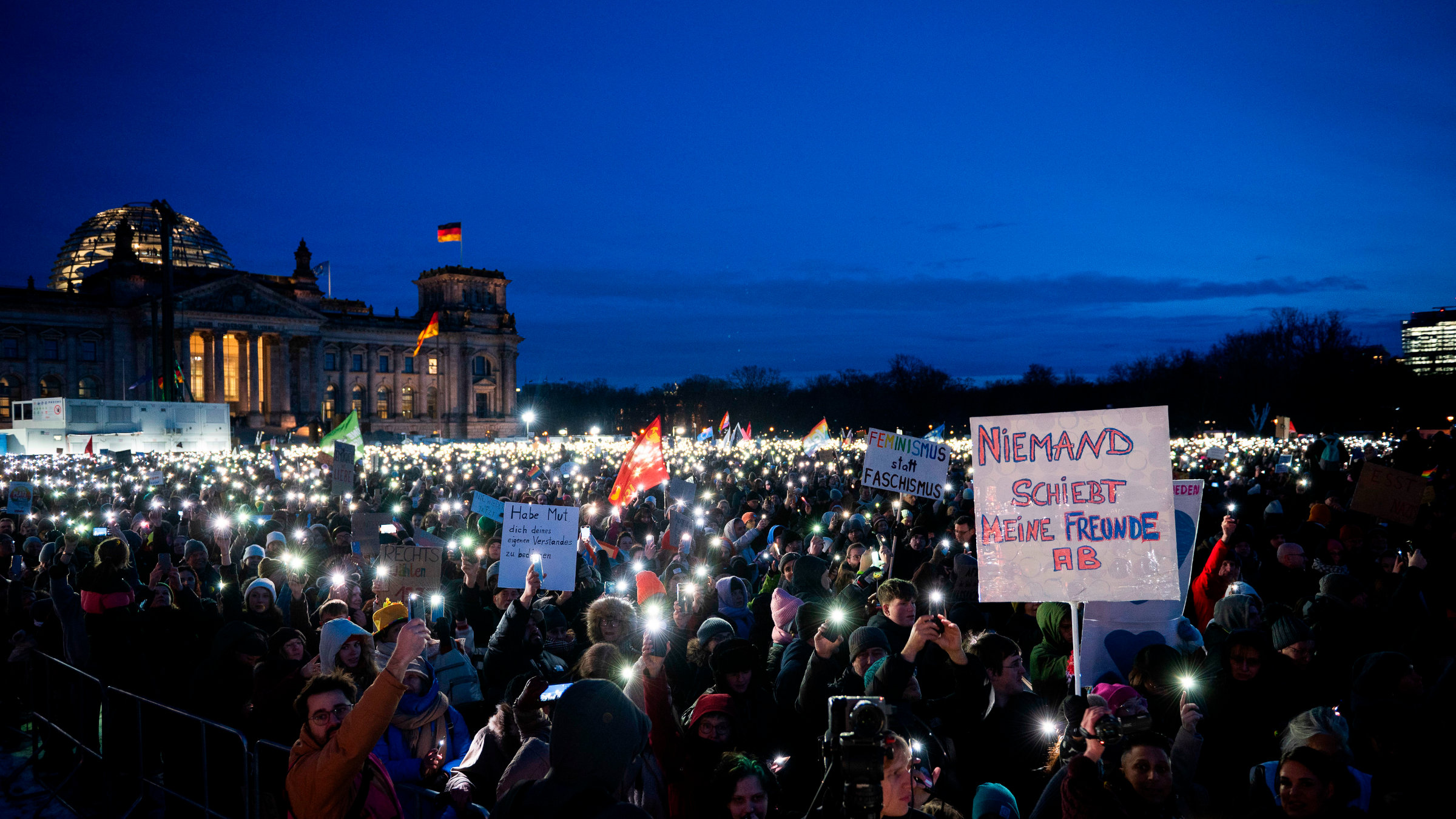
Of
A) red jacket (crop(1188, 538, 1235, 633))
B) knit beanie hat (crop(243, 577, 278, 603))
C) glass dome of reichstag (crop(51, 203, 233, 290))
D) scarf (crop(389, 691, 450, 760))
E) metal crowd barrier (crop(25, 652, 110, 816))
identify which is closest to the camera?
scarf (crop(389, 691, 450, 760))

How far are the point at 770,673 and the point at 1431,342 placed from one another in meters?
161

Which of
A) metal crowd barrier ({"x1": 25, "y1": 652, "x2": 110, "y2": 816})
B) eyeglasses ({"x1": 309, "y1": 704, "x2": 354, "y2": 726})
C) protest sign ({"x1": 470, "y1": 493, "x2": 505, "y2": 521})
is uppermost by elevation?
protest sign ({"x1": 470, "y1": 493, "x2": 505, "y2": 521})

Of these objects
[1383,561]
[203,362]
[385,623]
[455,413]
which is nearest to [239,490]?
[385,623]

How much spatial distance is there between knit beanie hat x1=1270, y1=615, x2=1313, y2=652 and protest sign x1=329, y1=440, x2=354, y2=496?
45.4ft

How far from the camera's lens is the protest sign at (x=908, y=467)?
11.5 meters

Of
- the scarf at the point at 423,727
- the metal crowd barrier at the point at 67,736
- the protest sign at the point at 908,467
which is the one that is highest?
the protest sign at the point at 908,467

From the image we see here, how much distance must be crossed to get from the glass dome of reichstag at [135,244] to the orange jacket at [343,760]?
9549 centimetres

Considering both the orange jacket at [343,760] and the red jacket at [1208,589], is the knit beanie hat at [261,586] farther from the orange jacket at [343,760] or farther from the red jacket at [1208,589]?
the red jacket at [1208,589]

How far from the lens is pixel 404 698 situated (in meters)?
4.75

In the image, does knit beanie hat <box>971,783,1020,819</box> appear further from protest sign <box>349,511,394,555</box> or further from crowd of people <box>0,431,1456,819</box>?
protest sign <box>349,511,394,555</box>

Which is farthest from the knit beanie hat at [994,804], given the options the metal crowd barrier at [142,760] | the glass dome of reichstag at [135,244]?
the glass dome of reichstag at [135,244]

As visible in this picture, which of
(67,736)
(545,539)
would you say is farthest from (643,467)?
(67,736)

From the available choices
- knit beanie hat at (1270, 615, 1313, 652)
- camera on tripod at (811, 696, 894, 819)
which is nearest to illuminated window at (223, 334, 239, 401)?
knit beanie hat at (1270, 615, 1313, 652)

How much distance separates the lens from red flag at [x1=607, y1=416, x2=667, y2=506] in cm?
1470
